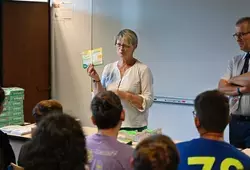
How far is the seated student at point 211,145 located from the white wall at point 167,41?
2.50 m

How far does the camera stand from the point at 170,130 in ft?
15.8

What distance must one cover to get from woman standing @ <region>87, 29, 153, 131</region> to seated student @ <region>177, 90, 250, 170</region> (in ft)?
4.22

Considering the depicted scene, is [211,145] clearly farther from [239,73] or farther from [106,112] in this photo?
[239,73]

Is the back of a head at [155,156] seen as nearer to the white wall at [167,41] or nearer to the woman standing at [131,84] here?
the woman standing at [131,84]

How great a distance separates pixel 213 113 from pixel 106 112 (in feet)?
1.97

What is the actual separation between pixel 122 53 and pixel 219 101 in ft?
5.06

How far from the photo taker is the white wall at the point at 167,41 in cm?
439

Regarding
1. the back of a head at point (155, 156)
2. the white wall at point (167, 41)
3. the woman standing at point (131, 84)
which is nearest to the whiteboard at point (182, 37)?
the white wall at point (167, 41)

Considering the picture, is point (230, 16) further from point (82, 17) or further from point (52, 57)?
point (52, 57)

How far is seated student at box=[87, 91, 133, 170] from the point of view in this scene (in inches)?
79.8

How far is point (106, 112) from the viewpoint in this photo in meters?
2.19

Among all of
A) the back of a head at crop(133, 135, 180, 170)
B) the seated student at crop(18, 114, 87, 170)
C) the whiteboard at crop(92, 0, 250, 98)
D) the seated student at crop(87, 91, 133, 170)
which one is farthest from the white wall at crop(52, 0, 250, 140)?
the seated student at crop(18, 114, 87, 170)

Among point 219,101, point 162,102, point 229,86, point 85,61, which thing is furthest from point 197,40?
point 219,101

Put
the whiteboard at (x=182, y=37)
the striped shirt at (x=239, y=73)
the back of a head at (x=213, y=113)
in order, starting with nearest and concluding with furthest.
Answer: the back of a head at (x=213, y=113), the striped shirt at (x=239, y=73), the whiteboard at (x=182, y=37)
